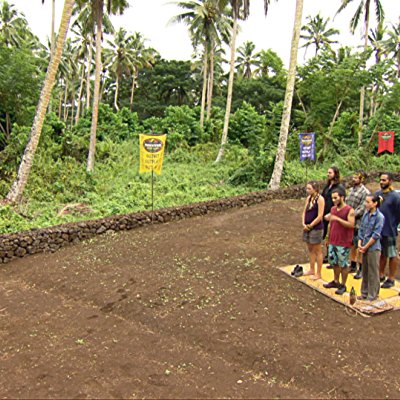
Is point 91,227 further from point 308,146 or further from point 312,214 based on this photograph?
point 308,146

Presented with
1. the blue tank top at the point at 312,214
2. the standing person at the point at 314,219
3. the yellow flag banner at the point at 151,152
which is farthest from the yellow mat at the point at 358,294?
Result: the yellow flag banner at the point at 151,152

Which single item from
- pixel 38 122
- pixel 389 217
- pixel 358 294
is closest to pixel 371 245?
pixel 389 217

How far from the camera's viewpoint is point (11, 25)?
31.3 m

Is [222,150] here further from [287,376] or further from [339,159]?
[287,376]

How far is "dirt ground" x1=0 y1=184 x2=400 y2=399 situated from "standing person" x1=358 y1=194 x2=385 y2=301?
0.45m

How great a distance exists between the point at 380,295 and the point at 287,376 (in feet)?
7.78

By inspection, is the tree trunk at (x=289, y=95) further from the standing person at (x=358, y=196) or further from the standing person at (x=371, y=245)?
the standing person at (x=371, y=245)

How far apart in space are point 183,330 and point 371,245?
2.65 m

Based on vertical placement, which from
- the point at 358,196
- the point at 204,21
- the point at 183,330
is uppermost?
the point at 204,21

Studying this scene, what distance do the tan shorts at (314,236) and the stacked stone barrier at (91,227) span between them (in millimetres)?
4966

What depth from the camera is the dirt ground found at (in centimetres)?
392

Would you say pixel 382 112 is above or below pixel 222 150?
above

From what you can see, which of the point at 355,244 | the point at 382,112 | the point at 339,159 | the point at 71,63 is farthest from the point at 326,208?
the point at 71,63

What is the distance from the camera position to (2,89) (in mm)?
19031
